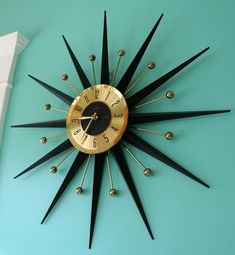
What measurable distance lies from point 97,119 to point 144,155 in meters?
0.21

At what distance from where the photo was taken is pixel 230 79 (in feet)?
3.04

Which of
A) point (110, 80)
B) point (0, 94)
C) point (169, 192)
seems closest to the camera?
point (169, 192)

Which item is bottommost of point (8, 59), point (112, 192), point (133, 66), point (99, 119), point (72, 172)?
point (112, 192)

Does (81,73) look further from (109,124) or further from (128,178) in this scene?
(128,178)

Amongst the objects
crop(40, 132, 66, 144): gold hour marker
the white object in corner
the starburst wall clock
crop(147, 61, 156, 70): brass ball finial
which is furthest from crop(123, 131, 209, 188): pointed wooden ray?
the white object in corner

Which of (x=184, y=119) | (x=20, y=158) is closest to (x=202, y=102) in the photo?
(x=184, y=119)

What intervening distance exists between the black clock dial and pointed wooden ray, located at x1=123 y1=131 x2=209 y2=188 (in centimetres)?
9

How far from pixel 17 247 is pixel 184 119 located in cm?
82

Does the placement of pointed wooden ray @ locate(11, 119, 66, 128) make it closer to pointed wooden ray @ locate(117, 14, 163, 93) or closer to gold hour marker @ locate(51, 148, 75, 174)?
gold hour marker @ locate(51, 148, 75, 174)

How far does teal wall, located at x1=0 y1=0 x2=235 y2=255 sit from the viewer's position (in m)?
0.86

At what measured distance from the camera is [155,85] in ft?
3.31

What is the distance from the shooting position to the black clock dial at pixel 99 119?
3.44ft

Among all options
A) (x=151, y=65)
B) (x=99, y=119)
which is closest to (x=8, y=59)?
(x=99, y=119)

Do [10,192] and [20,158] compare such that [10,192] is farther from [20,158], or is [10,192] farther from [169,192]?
[169,192]
